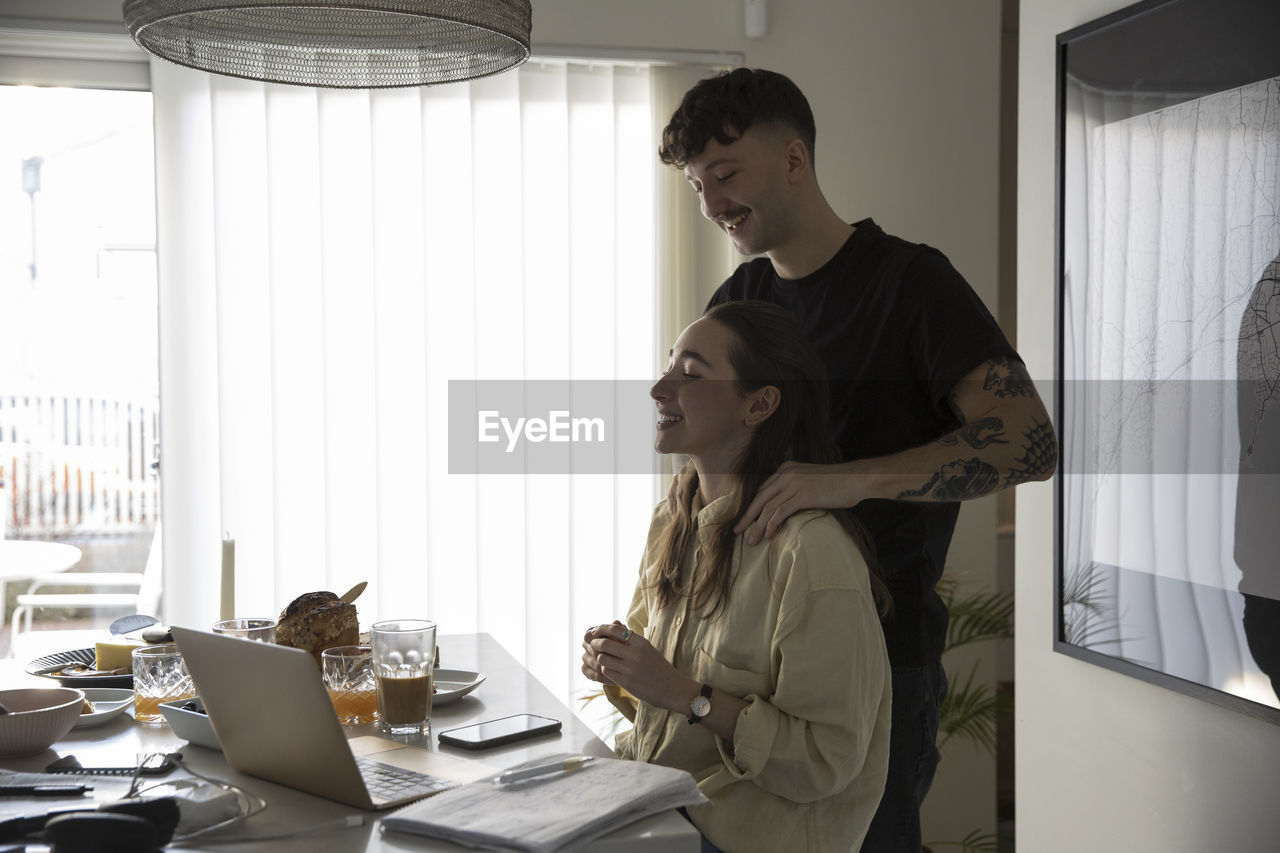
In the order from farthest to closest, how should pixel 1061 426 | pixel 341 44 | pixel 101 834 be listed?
pixel 1061 426
pixel 341 44
pixel 101 834

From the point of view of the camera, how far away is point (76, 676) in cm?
171

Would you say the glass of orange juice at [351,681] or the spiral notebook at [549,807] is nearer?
the spiral notebook at [549,807]

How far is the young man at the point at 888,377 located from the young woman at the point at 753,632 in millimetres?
85

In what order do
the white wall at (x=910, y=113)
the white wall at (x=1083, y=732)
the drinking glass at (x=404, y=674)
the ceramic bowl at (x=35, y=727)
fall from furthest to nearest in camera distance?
the white wall at (x=910, y=113)
the white wall at (x=1083, y=732)
the drinking glass at (x=404, y=674)
the ceramic bowl at (x=35, y=727)

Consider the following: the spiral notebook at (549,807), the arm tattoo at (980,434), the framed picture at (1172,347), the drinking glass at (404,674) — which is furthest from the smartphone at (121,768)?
the framed picture at (1172,347)

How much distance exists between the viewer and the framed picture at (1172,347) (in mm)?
1888

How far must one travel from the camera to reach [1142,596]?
2158 millimetres

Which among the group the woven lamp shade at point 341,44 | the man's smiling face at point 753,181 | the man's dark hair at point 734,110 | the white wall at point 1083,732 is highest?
the woven lamp shade at point 341,44

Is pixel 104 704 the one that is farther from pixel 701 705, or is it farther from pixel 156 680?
pixel 701 705

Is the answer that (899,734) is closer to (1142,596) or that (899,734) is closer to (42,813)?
(1142,596)

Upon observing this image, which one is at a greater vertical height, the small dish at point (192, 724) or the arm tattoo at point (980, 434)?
the arm tattoo at point (980, 434)

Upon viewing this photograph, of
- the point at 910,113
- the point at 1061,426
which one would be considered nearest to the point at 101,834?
the point at 1061,426

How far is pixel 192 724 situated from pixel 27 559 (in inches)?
83.7

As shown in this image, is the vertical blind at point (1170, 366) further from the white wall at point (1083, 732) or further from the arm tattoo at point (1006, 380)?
the arm tattoo at point (1006, 380)
